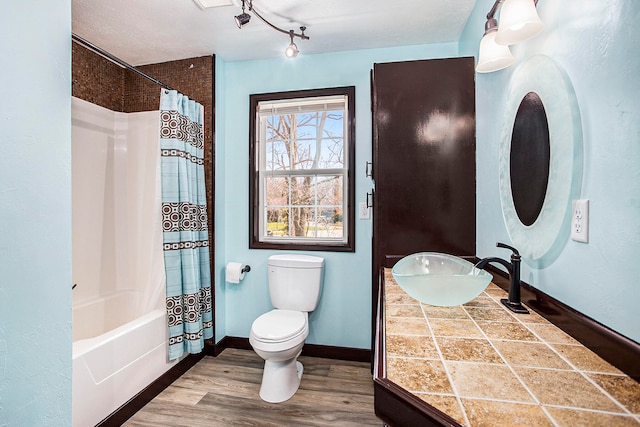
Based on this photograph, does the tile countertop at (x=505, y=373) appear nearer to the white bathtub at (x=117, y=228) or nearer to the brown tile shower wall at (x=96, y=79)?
the white bathtub at (x=117, y=228)

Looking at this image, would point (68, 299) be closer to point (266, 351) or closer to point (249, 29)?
point (266, 351)

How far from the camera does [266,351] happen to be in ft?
5.94

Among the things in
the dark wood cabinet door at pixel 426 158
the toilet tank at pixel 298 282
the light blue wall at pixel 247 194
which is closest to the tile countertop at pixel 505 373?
the dark wood cabinet door at pixel 426 158

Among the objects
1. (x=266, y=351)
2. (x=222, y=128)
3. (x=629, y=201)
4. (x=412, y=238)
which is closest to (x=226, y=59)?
(x=222, y=128)

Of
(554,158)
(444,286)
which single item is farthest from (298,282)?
(554,158)

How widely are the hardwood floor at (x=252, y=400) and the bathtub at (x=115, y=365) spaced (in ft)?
0.52

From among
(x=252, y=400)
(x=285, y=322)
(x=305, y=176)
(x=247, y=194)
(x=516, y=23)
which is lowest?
(x=252, y=400)

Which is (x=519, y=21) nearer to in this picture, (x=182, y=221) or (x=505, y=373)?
(x=505, y=373)

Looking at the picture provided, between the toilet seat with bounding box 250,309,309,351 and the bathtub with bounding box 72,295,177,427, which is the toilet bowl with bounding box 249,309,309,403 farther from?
the bathtub with bounding box 72,295,177,427

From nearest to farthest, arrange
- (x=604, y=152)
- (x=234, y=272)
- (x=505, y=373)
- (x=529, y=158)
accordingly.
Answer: (x=505, y=373), (x=604, y=152), (x=529, y=158), (x=234, y=272)

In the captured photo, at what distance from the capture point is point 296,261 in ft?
7.47

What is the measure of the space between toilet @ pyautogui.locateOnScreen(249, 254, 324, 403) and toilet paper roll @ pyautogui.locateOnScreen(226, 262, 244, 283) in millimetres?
254

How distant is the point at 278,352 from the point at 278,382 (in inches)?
9.1

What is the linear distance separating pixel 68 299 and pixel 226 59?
216 cm
